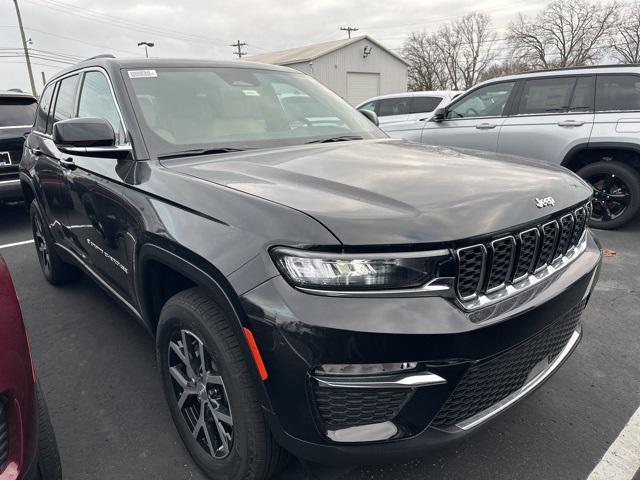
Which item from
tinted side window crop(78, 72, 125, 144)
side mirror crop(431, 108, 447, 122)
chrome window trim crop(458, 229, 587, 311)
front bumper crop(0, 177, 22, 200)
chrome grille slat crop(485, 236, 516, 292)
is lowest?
front bumper crop(0, 177, 22, 200)

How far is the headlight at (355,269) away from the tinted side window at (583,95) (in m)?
5.27

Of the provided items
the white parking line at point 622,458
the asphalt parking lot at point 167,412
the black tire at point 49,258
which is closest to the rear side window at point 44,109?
the black tire at point 49,258

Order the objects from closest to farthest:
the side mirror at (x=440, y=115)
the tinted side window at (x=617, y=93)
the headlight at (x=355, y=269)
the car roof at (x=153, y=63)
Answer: the headlight at (x=355, y=269) < the car roof at (x=153, y=63) < the tinted side window at (x=617, y=93) < the side mirror at (x=440, y=115)

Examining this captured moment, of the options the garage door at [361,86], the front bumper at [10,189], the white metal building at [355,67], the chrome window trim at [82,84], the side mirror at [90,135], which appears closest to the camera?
the side mirror at [90,135]

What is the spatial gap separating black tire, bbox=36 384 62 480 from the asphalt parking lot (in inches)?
18.2

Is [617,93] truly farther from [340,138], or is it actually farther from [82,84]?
[82,84]

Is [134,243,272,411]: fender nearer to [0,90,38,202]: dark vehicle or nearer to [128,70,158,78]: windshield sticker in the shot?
[128,70,158,78]: windshield sticker

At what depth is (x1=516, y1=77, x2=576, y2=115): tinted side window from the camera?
230 inches

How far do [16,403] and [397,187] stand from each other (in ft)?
4.68

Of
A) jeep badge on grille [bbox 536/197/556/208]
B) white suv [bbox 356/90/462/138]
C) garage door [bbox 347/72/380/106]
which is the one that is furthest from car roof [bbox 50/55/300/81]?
garage door [bbox 347/72/380/106]

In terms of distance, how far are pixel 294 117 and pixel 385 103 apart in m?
8.72

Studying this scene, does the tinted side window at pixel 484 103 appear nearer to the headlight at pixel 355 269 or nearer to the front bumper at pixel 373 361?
the front bumper at pixel 373 361

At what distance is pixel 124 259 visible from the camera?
7.93 ft

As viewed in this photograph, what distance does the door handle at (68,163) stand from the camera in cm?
303
